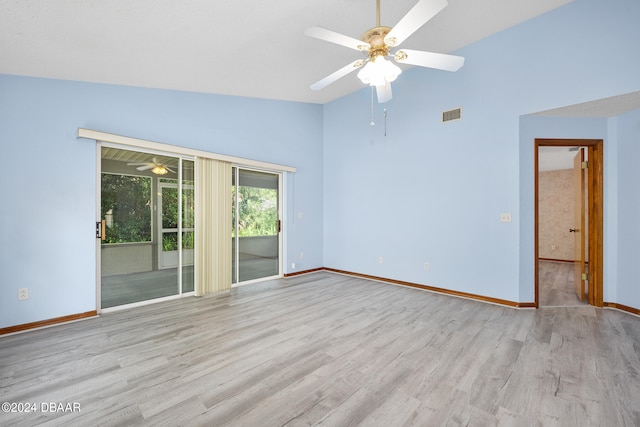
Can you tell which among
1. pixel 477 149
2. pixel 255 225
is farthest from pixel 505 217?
pixel 255 225

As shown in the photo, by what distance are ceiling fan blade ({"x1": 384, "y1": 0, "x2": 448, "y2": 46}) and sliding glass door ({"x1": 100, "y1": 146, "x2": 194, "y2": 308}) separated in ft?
11.1

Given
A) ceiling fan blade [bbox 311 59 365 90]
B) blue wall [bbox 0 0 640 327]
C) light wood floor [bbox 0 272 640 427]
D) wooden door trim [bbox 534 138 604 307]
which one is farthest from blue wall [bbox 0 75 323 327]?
wooden door trim [bbox 534 138 604 307]

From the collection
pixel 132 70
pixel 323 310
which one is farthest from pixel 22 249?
pixel 323 310

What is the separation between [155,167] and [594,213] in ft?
20.2

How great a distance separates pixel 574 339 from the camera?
2.74 metres

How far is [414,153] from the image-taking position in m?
4.68

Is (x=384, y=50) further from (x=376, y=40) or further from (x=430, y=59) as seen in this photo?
(x=430, y=59)

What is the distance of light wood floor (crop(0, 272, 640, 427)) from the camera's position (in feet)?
5.70

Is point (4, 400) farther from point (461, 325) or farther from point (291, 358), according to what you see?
point (461, 325)

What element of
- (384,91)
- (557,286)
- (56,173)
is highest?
(384,91)

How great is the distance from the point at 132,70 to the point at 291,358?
367cm

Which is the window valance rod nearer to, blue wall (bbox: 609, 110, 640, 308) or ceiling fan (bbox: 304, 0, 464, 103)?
ceiling fan (bbox: 304, 0, 464, 103)

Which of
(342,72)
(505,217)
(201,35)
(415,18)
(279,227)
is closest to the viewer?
(415,18)

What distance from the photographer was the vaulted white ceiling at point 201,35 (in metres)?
2.39
